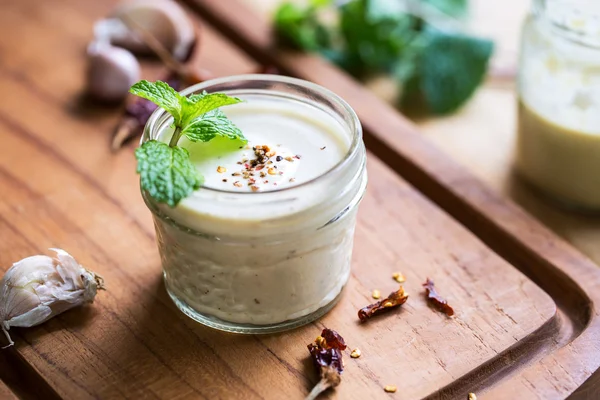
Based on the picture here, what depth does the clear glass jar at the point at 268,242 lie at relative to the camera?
1.28 meters

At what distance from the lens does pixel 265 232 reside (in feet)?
4.20

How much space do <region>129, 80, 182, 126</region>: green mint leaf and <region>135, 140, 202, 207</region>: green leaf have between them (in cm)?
10

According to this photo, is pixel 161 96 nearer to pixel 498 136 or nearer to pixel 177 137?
pixel 177 137

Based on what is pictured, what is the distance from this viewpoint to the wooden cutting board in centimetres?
136

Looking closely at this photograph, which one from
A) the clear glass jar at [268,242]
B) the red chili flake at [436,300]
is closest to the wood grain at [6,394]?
the clear glass jar at [268,242]

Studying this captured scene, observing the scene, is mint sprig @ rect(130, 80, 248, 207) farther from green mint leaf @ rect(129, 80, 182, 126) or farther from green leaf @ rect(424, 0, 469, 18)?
green leaf @ rect(424, 0, 469, 18)

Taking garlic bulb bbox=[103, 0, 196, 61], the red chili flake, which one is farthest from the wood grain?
garlic bulb bbox=[103, 0, 196, 61]

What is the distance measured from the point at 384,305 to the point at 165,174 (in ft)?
1.57

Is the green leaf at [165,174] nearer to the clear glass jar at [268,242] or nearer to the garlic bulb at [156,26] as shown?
the clear glass jar at [268,242]

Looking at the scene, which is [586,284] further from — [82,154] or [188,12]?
[188,12]

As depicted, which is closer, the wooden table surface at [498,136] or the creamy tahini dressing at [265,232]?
the creamy tahini dressing at [265,232]

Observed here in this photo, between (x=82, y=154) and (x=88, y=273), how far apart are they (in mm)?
471

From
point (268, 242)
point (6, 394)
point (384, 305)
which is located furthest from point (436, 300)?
point (6, 394)

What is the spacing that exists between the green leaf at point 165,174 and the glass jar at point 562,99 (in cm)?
86
